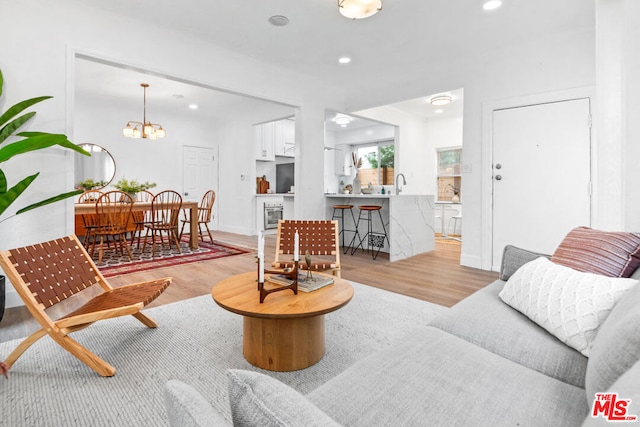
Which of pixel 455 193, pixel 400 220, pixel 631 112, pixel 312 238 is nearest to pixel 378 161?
pixel 455 193

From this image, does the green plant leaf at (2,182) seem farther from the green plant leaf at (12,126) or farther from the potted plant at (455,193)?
the potted plant at (455,193)

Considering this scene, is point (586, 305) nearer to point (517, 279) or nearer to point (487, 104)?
point (517, 279)

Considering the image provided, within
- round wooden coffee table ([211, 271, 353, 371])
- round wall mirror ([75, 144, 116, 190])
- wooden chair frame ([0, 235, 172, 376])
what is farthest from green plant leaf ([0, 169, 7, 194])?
round wall mirror ([75, 144, 116, 190])

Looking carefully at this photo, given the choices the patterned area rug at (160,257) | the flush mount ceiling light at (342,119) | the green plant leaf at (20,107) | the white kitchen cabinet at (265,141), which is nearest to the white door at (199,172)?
the white kitchen cabinet at (265,141)

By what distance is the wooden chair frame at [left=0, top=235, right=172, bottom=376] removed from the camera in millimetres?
1685

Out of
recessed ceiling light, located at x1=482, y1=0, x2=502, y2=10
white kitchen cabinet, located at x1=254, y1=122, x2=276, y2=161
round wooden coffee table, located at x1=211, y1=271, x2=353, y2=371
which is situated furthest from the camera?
white kitchen cabinet, located at x1=254, y1=122, x2=276, y2=161

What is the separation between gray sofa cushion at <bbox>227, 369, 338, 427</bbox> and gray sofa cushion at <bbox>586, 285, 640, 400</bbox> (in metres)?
0.66

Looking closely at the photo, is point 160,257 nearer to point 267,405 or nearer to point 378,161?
point 267,405

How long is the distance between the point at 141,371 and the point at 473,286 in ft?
9.59

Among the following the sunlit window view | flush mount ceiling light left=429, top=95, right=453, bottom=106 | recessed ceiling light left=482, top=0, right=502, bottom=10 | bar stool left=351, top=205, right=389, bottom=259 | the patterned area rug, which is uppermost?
flush mount ceiling light left=429, top=95, right=453, bottom=106

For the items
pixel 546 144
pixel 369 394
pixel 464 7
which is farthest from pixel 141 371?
pixel 546 144

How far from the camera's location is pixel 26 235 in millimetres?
2715

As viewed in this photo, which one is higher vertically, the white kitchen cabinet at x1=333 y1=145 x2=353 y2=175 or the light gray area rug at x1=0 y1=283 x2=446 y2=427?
the white kitchen cabinet at x1=333 y1=145 x2=353 y2=175

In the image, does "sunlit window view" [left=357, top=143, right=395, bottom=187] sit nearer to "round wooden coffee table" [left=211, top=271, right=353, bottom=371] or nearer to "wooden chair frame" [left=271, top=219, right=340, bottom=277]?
"wooden chair frame" [left=271, top=219, right=340, bottom=277]
